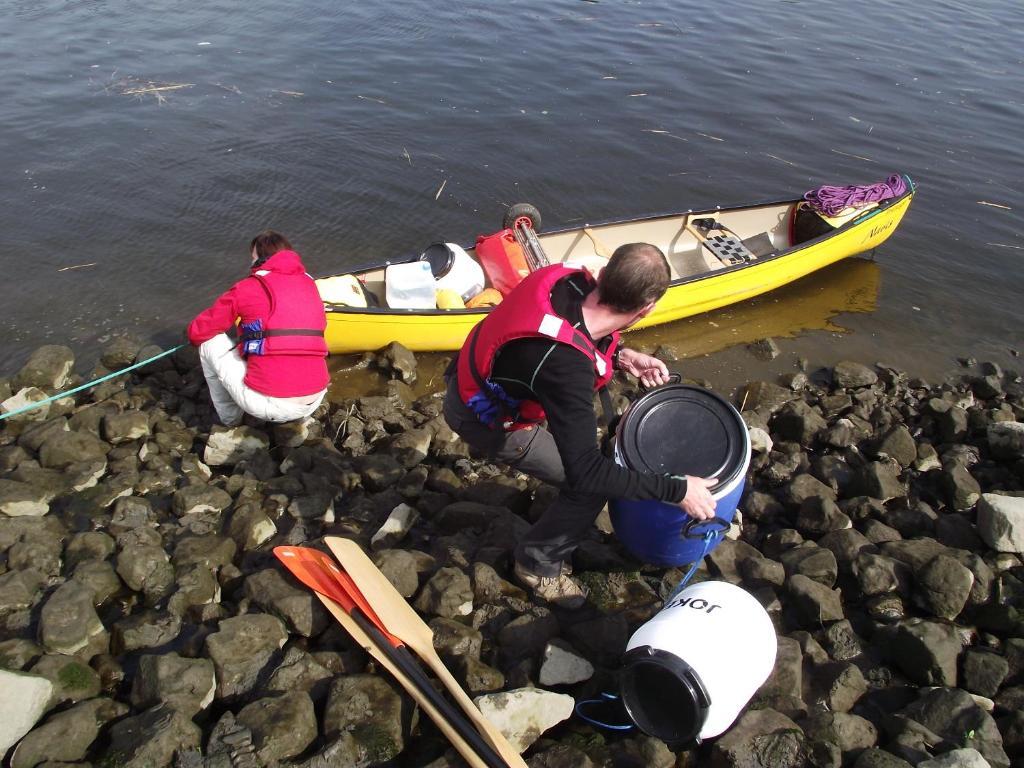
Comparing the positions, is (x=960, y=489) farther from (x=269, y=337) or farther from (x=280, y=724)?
(x=269, y=337)

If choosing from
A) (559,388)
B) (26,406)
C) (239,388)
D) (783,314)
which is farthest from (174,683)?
(783,314)

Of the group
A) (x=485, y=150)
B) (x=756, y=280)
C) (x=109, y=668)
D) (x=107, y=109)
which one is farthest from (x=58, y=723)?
(x=107, y=109)

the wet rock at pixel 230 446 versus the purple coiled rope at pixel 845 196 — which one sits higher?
the purple coiled rope at pixel 845 196

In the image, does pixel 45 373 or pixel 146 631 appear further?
pixel 45 373

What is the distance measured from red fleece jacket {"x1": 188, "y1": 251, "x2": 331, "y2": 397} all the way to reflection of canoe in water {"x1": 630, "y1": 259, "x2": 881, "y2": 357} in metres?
4.24

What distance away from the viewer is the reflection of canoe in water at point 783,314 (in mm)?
8688

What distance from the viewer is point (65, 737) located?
3.18 meters

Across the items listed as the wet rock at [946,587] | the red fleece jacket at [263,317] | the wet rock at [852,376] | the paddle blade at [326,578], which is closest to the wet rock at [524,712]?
the paddle blade at [326,578]

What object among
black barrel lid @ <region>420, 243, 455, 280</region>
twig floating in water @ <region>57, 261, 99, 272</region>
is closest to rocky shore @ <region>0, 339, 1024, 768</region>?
black barrel lid @ <region>420, 243, 455, 280</region>

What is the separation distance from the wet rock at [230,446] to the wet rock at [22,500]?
1.06 metres

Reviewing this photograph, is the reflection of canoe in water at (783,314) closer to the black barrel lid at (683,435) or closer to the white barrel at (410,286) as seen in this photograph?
the white barrel at (410,286)

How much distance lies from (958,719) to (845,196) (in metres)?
7.53

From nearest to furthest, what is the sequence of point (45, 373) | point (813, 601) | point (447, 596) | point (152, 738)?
point (152, 738)
point (447, 596)
point (813, 601)
point (45, 373)

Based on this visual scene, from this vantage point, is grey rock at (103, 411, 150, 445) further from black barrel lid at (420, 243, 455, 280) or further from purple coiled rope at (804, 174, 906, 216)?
purple coiled rope at (804, 174, 906, 216)
